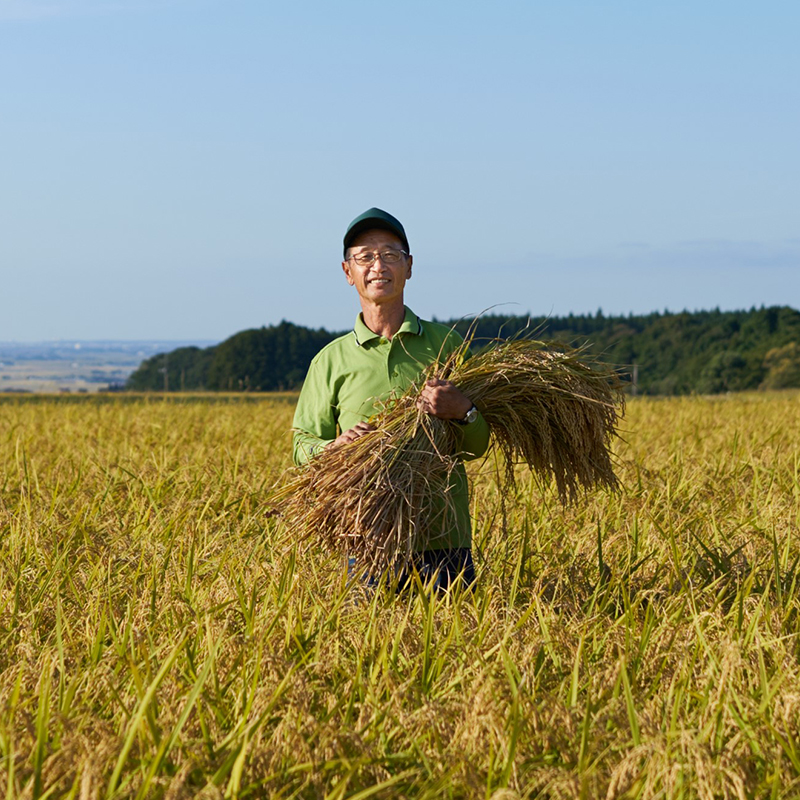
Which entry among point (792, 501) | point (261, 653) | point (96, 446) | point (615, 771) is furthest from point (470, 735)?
point (96, 446)

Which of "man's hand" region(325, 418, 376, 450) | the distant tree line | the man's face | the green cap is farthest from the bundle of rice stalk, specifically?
the distant tree line

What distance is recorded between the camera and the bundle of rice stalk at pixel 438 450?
297cm

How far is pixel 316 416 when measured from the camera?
3.46 metres

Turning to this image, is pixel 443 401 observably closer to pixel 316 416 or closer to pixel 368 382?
pixel 368 382

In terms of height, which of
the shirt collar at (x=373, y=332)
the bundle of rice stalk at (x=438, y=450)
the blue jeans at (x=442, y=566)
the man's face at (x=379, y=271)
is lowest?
the blue jeans at (x=442, y=566)

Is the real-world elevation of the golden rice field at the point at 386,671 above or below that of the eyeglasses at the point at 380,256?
below

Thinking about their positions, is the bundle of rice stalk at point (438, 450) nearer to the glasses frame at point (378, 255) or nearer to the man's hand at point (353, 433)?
the man's hand at point (353, 433)

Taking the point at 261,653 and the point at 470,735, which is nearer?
the point at 470,735

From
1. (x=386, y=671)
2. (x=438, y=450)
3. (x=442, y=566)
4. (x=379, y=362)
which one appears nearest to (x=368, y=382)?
(x=379, y=362)

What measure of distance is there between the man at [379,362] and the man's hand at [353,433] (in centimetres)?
2

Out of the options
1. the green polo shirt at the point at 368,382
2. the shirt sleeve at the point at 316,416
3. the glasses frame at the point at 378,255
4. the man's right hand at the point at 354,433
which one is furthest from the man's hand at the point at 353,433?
the glasses frame at the point at 378,255

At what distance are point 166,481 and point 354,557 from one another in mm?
2382

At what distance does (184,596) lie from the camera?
3105 millimetres

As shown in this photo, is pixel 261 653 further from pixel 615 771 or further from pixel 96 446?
pixel 96 446
